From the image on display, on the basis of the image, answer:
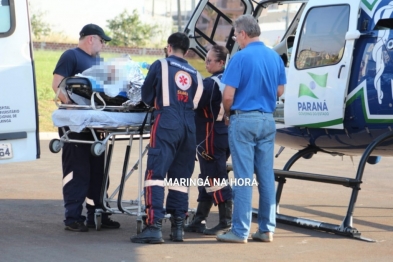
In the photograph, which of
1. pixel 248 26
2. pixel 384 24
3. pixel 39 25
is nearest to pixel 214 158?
pixel 248 26

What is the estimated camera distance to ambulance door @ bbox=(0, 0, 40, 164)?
7.29 m

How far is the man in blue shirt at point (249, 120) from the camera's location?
7387 millimetres

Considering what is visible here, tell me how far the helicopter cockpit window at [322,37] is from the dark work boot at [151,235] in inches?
107

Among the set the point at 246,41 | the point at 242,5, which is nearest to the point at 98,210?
the point at 246,41

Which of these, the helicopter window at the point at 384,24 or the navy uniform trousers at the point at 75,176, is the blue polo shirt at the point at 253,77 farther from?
the navy uniform trousers at the point at 75,176

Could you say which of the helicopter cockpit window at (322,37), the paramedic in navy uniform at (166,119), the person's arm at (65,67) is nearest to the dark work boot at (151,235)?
the paramedic in navy uniform at (166,119)

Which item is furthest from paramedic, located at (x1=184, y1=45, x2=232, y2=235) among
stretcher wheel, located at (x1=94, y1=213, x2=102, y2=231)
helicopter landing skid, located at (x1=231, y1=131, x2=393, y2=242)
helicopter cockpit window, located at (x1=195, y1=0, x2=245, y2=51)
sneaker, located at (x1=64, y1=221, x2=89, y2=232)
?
helicopter cockpit window, located at (x1=195, y1=0, x2=245, y2=51)

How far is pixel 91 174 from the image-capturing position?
323 inches

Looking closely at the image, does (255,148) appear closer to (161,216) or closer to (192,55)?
(161,216)

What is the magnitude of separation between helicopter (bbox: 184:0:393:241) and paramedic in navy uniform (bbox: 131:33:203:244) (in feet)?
5.64

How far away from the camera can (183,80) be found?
24.2ft

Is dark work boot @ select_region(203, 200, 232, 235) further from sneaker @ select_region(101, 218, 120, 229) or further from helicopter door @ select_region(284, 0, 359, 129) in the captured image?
helicopter door @ select_region(284, 0, 359, 129)

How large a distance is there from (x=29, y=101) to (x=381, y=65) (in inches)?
138

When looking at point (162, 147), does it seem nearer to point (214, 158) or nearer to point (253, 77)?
point (214, 158)
